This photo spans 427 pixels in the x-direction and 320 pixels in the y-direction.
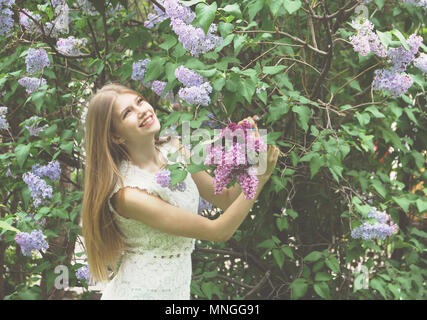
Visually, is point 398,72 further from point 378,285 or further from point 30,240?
point 30,240

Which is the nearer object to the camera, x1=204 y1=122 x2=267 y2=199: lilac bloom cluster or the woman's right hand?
x1=204 y1=122 x2=267 y2=199: lilac bloom cluster

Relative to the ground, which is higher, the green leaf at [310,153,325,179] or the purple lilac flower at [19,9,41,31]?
the purple lilac flower at [19,9,41,31]

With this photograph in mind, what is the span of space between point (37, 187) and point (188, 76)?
1.02m

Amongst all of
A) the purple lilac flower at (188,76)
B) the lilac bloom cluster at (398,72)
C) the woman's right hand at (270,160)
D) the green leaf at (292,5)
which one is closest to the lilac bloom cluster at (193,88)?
the purple lilac flower at (188,76)

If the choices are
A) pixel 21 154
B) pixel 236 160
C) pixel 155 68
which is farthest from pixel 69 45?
pixel 236 160

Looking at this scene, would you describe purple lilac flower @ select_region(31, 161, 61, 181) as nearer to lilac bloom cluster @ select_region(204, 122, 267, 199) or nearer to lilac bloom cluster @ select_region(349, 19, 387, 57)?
lilac bloom cluster @ select_region(204, 122, 267, 199)

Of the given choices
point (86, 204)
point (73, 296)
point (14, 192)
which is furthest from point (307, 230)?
point (73, 296)

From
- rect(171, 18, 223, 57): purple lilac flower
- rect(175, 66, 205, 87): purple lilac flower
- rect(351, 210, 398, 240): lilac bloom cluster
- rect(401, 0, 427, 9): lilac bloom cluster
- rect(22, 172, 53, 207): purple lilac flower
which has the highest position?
rect(171, 18, 223, 57): purple lilac flower

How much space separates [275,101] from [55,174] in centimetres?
107

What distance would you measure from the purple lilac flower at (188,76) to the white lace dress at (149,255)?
413mm

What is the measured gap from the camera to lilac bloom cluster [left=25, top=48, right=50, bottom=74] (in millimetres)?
2332

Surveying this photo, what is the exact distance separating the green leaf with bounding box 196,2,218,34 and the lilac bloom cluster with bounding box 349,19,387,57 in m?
0.59

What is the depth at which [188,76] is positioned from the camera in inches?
69.0

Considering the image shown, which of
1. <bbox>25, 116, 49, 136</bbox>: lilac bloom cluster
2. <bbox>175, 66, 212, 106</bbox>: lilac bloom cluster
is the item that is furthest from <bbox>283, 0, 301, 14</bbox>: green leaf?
<bbox>25, 116, 49, 136</bbox>: lilac bloom cluster
